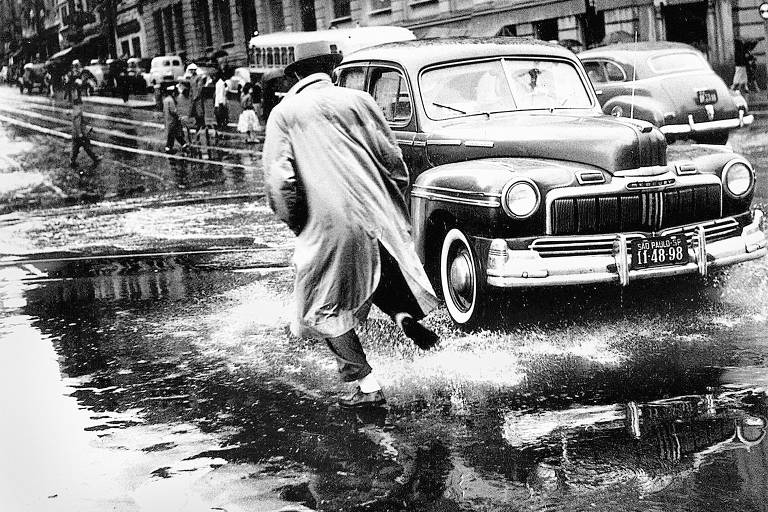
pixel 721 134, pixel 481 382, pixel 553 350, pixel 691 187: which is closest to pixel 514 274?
pixel 553 350

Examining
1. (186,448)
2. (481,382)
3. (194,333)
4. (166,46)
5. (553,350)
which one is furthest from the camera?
(166,46)

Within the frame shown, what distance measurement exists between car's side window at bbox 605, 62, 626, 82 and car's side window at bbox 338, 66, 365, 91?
1017cm

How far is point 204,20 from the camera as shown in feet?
187

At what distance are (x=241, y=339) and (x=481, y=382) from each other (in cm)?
207

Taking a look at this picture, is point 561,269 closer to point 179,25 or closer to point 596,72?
point 596,72

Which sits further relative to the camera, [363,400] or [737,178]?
[737,178]

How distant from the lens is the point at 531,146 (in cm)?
683

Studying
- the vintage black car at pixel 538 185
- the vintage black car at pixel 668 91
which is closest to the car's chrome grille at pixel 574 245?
the vintage black car at pixel 538 185

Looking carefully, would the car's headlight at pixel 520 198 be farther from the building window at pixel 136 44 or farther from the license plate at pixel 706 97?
the building window at pixel 136 44

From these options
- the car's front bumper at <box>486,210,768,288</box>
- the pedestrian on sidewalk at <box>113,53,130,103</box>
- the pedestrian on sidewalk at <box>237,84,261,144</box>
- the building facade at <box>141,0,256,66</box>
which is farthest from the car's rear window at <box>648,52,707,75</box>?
the pedestrian on sidewalk at <box>113,53,130,103</box>

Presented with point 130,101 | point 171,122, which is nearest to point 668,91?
point 171,122

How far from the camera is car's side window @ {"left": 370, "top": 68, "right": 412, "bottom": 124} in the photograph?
25.6ft

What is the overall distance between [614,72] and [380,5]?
78.6 feet

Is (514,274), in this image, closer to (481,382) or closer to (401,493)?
(481,382)
